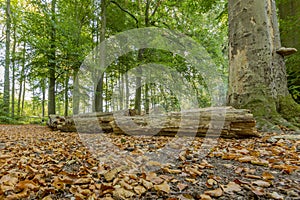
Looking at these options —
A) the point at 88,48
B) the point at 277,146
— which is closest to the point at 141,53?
the point at 88,48

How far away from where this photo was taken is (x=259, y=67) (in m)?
2.93

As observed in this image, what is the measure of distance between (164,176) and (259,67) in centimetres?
250

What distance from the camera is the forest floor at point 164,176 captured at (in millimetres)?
1051

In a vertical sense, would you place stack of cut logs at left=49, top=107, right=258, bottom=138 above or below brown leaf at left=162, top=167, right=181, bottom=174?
above

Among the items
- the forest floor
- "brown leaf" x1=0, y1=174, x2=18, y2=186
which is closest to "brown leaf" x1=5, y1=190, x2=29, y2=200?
the forest floor

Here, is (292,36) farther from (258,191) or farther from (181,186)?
(181,186)

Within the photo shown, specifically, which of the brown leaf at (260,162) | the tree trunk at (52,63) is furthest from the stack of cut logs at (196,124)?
the tree trunk at (52,63)

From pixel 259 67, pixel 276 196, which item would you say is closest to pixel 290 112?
pixel 259 67

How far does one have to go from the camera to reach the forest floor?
3.45 feet

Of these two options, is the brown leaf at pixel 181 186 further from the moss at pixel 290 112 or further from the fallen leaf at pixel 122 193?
the moss at pixel 290 112

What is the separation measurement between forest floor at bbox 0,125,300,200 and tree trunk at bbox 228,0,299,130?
1086 millimetres

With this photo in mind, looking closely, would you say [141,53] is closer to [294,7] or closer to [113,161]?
[294,7]

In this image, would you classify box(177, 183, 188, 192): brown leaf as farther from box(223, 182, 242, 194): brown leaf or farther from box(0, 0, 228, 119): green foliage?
box(0, 0, 228, 119): green foliage

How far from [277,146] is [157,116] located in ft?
5.22
